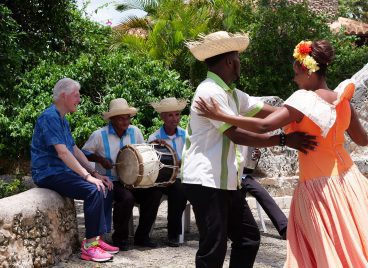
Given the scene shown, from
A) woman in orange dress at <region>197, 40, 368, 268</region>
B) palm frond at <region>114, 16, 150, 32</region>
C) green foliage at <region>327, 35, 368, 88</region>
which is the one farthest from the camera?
palm frond at <region>114, 16, 150, 32</region>

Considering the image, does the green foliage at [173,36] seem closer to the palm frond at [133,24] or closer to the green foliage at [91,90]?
the palm frond at [133,24]

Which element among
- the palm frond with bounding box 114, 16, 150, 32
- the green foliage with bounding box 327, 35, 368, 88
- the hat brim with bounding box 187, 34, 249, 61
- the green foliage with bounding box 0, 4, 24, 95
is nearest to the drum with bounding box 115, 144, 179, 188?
the green foliage with bounding box 0, 4, 24, 95

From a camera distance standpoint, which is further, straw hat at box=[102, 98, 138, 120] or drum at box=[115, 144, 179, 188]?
straw hat at box=[102, 98, 138, 120]

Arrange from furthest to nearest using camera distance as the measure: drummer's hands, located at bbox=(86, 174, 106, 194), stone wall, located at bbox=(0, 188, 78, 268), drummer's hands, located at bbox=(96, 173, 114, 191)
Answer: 1. drummer's hands, located at bbox=(96, 173, 114, 191)
2. drummer's hands, located at bbox=(86, 174, 106, 194)
3. stone wall, located at bbox=(0, 188, 78, 268)

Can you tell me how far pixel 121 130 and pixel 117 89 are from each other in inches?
145

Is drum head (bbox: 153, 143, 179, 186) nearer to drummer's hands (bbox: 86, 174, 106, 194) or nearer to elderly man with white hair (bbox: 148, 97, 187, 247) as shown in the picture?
elderly man with white hair (bbox: 148, 97, 187, 247)

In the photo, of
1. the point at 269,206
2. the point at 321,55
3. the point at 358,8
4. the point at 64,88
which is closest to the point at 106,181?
the point at 64,88

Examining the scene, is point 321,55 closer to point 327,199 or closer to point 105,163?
point 327,199

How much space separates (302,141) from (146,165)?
2751mm

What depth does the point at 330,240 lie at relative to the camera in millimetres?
4176

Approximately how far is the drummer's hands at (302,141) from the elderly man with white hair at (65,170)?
2.55 meters

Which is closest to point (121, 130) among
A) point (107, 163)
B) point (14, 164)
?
point (107, 163)

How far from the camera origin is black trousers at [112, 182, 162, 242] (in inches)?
270

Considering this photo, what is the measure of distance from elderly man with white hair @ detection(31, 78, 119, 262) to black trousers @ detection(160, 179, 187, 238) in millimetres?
990
